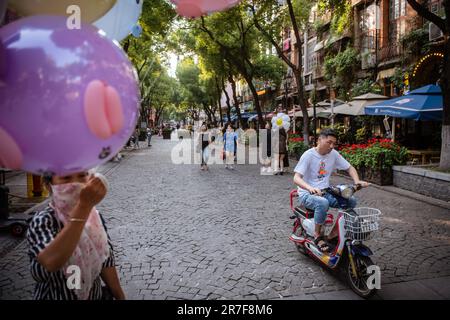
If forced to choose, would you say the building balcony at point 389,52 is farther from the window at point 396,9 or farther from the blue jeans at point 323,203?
the blue jeans at point 323,203

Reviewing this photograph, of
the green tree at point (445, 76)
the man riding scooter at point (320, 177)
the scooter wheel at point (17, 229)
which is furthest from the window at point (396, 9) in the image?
the scooter wheel at point (17, 229)

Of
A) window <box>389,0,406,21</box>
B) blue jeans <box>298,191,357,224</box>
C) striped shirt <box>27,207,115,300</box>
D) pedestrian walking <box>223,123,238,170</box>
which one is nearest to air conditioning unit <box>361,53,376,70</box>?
window <box>389,0,406,21</box>

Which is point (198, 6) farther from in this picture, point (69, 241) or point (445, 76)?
point (445, 76)

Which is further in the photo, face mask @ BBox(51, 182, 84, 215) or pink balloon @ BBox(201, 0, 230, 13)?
pink balloon @ BBox(201, 0, 230, 13)

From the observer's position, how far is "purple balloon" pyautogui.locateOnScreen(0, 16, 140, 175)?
4.40 ft

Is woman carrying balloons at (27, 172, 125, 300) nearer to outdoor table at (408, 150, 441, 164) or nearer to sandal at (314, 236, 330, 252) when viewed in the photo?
sandal at (314, 236, 330, 252)

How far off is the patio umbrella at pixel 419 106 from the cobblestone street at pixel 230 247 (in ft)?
10.7

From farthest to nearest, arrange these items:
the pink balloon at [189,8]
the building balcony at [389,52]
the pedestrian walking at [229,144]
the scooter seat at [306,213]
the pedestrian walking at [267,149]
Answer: the building balcony at [389,52] → the pedestrian walking at [229,144] → the pedestrian walking at [267,149] → the scooter seat at [306,213] → the pink balloon at [189,8]

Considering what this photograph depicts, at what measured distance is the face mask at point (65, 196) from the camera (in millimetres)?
1865

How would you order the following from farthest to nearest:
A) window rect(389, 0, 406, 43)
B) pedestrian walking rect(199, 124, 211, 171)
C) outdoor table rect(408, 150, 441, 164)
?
window rect(389, 0, 406, 43) → pedestrian walking rect(199, 124, 211, 171) → outdoor table rect(408, 150, 441, 164)

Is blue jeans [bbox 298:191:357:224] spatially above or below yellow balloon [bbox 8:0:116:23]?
below

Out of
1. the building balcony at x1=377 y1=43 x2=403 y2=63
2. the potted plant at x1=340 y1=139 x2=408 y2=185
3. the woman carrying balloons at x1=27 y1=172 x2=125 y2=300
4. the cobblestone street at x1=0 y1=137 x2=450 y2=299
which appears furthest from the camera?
the building balcony at x1=377 y1=43 x2=403 y2=63
